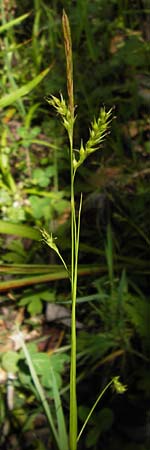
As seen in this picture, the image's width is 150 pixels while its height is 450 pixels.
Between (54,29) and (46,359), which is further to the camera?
(54,29)

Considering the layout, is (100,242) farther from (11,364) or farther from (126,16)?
(126,16)

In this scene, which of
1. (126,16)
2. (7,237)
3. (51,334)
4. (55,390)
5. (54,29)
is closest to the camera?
(55,390)

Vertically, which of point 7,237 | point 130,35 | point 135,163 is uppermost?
point 130,35

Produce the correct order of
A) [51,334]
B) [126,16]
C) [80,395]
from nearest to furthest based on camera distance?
[80,395], [51,334], [126,16]

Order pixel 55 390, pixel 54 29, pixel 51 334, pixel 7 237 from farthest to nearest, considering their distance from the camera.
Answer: pixel 54 29
pixel 7 237
pixel 51 334
pixel 55 390

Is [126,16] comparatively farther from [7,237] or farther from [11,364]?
[11,364]

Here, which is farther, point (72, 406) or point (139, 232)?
point (139, 232)

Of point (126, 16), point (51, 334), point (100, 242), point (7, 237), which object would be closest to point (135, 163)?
point (100, 242)

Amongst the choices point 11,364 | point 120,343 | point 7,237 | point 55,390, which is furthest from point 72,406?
point 7,237

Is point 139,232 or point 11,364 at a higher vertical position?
point 139,232
